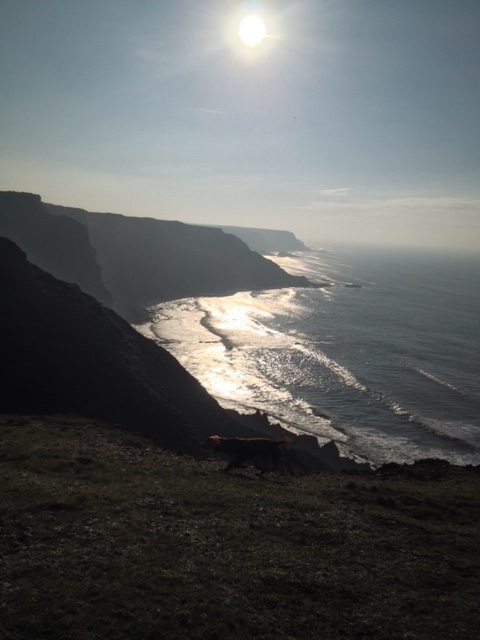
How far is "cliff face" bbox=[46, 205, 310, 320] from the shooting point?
12644cm

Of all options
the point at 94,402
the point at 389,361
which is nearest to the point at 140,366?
the point at 94,402

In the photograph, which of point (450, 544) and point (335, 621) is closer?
point (335, 621)

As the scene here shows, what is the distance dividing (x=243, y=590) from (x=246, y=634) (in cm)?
134

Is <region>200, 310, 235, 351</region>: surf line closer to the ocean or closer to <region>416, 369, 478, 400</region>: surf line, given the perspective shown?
the ocean

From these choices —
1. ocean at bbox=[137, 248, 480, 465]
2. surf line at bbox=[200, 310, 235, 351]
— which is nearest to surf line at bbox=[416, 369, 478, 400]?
ocean at bbox=[137, 248, 480, 465]

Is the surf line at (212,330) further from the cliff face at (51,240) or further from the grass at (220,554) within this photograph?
the grass at (220,554)

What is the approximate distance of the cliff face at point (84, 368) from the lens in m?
25.8

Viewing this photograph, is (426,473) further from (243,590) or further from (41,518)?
(41,518)

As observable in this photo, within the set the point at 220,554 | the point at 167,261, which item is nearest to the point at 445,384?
the point at 220,554

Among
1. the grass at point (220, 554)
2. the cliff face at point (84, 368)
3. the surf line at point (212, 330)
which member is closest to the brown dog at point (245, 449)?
the grass at point (220, 554)

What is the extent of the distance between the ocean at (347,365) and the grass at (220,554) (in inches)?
1002

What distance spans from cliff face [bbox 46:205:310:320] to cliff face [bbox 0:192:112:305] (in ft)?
42.3

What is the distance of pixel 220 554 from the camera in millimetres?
11008

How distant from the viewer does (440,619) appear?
9.26 metres
